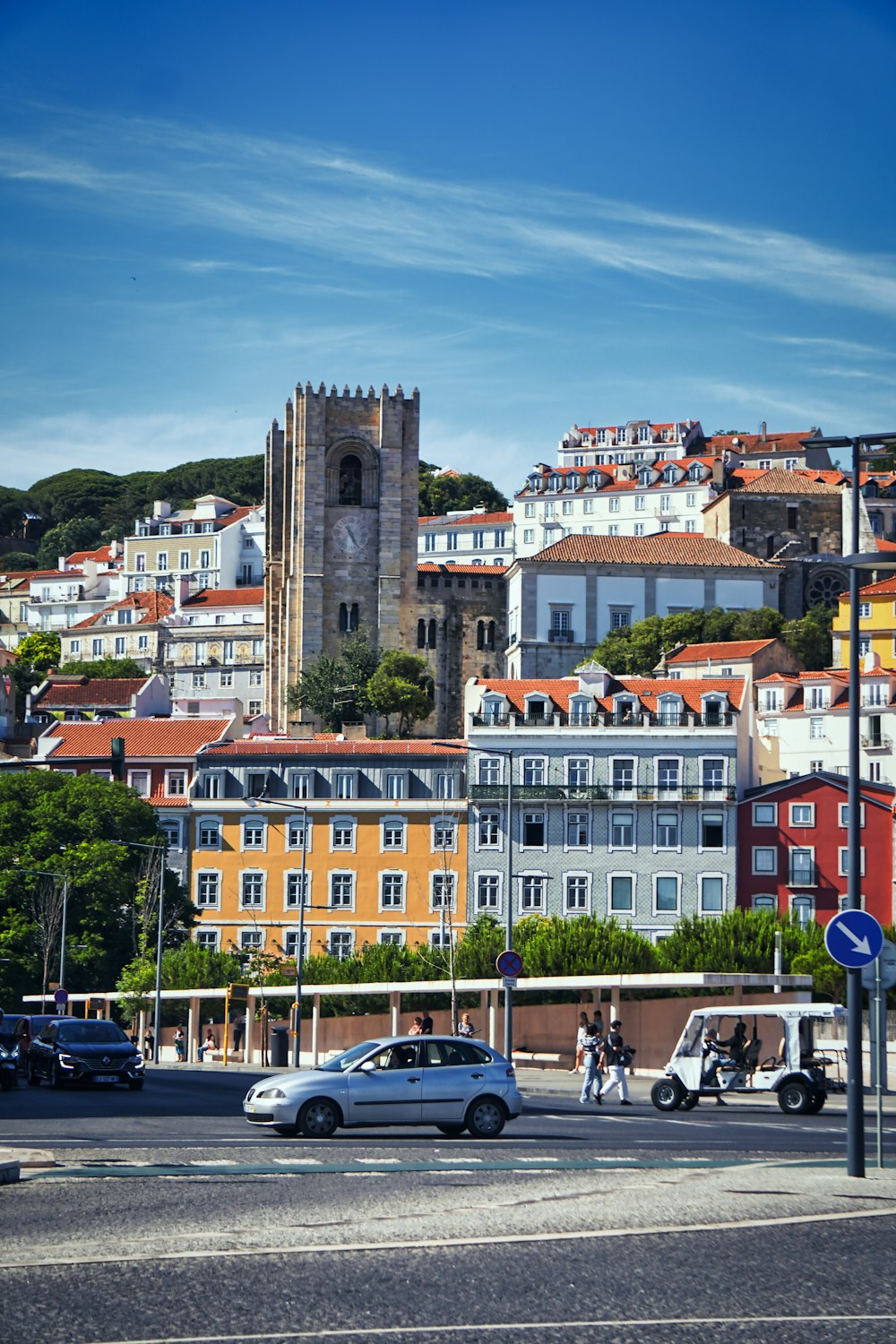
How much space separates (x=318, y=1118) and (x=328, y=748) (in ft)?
198

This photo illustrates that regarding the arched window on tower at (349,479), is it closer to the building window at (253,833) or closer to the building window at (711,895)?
the building window at (253,833)

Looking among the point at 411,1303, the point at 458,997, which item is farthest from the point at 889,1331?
the point at 458,997

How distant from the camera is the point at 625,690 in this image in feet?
281

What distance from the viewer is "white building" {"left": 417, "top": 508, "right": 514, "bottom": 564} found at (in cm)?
17438

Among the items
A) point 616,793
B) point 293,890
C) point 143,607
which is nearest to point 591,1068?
point 616,793

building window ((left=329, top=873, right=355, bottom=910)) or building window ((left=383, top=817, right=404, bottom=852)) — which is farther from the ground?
building window ((left=383, top=817, right=404, bottom=852))

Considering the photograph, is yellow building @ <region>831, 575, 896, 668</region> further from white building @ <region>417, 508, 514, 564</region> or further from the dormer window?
white building @ <region>417, 508, 514, 564</region>

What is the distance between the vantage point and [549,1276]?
13.1 metres

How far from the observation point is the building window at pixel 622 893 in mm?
78688

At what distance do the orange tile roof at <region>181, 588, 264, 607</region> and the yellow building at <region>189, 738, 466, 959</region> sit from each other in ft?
269

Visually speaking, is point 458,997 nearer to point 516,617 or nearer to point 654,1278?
point 654,1278

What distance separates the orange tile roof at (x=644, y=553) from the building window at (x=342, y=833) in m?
48.7

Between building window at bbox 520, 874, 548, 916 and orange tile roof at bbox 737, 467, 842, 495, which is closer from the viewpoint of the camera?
building window at bbox 520, 874, 548, 916

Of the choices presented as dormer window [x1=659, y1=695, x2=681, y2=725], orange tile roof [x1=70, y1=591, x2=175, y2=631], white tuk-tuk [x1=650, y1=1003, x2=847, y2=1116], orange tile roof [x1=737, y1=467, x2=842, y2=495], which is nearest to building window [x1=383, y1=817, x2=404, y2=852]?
dormer window [x1=659, y1=695, x2=681, y2=725]
